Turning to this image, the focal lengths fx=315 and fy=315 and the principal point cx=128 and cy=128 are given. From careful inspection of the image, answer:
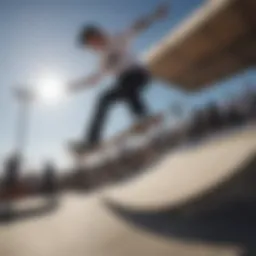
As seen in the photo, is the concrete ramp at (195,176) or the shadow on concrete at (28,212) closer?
the concrete ramp at (195,176)

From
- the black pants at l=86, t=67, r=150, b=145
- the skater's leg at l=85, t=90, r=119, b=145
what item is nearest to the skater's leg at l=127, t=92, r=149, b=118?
the black pants at l=86, t=67, r=150, b=145

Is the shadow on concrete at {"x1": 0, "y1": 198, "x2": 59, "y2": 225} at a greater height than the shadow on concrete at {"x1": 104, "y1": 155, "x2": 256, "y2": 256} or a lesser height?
greater

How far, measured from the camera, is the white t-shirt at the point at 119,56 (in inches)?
114

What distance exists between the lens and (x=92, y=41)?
270 cm

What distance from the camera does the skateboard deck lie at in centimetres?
285

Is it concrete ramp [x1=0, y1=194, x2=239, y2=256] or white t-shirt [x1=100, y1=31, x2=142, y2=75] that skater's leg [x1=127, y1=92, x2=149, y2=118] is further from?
concrete ramp [x1=0, y1=194, x2=239, y2=256]

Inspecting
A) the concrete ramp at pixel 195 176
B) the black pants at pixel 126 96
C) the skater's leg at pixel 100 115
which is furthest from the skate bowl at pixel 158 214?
the black pants at pixel 126 96

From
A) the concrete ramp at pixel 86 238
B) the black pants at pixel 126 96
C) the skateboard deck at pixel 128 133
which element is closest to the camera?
the concrete ramp at pixel 86 238

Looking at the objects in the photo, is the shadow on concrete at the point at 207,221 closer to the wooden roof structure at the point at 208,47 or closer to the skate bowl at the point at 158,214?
the skate bowl at the point at 158,214

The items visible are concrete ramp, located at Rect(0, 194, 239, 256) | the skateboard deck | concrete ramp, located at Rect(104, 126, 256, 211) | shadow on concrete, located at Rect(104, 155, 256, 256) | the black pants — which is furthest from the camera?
the black pants

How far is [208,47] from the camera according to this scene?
3850 millimetres

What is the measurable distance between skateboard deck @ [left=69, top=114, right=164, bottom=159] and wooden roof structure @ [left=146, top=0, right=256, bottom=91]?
109 cm

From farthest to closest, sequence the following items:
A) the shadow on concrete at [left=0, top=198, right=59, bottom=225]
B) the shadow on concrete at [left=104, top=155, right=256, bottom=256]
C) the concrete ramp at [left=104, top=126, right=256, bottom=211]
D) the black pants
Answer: the black pants
the shadow on concrete at [left=0, top=198, right=59, bottom=225]
the concrete ramp at [left=104, top=126, right=256, bottom=211]
the shadow on concrete at [left=104, top=155, right=256, bottom=256]

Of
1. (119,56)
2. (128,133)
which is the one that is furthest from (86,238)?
(119,56)
